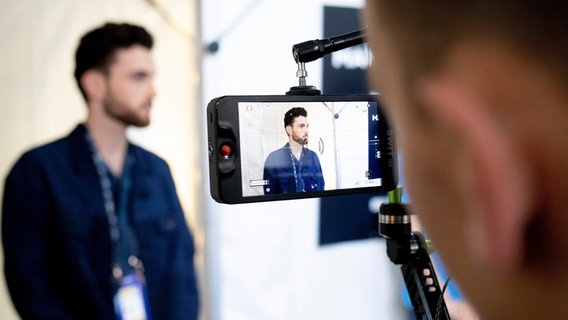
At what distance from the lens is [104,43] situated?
1238mm

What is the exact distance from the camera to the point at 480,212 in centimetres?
22

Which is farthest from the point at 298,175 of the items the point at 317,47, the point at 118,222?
the point at 118,222

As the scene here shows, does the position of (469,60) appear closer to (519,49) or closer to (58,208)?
(519,49)

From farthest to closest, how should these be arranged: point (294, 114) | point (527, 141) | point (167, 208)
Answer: point (167, 208) → point (294, 114) → point (527, 141)

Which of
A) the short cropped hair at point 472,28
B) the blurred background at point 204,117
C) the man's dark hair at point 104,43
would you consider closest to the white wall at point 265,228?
the blurred background at point 204,117

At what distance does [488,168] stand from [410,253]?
496mm

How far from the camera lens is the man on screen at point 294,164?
59cm

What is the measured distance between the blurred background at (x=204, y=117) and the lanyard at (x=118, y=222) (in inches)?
4.4

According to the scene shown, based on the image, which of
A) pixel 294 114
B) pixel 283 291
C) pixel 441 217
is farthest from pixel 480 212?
pixel 283 291

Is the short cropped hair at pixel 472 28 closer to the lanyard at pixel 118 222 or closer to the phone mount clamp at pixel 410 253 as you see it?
the phone mount clamp at pixel 410 253

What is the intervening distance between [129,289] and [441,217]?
1119 mm

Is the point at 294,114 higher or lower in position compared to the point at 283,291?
higher

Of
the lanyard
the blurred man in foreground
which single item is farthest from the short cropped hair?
the lanyard


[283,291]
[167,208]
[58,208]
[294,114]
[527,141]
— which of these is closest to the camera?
[527,141]
